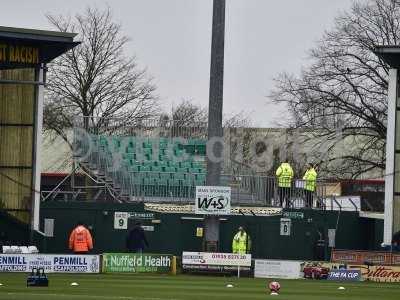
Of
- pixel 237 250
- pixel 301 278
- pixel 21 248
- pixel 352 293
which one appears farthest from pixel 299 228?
pixel 352 293

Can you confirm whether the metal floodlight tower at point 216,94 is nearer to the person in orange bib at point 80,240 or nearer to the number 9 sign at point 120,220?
the person in orange bib at point 80,240

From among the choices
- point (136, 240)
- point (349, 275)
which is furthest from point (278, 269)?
point (136, 240)

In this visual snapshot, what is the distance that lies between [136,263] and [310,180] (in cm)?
1075

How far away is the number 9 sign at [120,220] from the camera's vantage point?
41688 millimetres

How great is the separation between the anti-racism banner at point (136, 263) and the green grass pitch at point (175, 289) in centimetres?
78

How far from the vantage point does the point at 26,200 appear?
133 feet

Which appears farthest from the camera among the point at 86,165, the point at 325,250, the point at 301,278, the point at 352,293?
the point at 86,165

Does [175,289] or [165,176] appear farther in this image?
[165,176]

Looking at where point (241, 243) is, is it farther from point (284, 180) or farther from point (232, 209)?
point (284, 180)

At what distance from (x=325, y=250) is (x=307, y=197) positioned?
3.17 metres

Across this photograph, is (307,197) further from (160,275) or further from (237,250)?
(160,275)

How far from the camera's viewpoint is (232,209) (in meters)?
43.2

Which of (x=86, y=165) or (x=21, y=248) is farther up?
(x=86, y=165)

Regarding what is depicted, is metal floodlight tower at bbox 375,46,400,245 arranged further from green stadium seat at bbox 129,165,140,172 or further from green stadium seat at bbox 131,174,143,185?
green stadium seat at bbox 129,165,140,172
